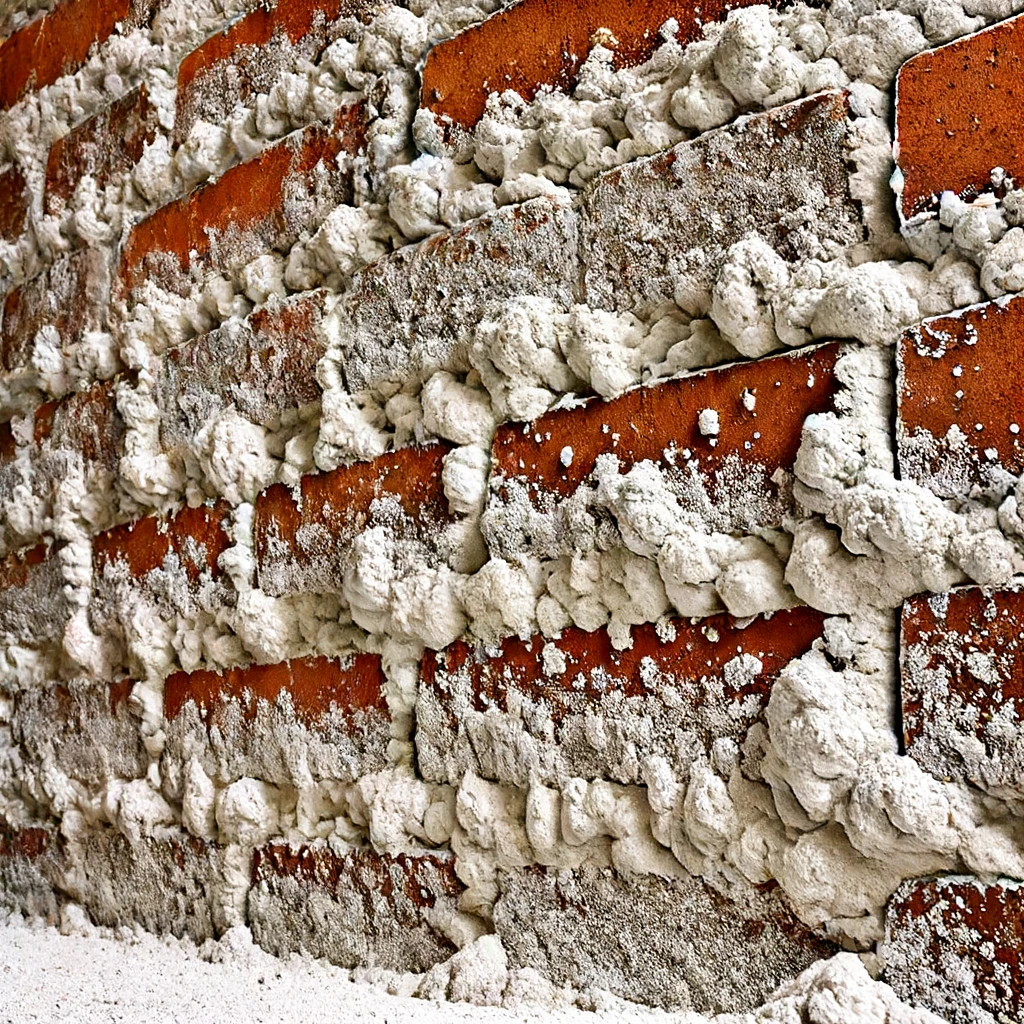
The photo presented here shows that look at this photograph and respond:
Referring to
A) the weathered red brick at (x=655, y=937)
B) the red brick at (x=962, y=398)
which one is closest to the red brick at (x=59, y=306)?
the weathered red brick at (x=655, y=937)

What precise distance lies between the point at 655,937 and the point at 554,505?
348 mm

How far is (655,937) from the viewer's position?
0.84 m

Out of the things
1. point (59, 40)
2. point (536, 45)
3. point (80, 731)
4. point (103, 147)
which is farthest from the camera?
point (59, 40)

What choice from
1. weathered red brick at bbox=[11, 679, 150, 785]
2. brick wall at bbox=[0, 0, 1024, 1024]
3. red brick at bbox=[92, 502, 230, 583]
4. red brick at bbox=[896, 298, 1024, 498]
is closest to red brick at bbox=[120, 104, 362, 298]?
brick wall at bbox=[0, 0, 1024, 1024]

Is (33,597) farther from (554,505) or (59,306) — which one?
(554,505)

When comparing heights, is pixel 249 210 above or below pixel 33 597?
above

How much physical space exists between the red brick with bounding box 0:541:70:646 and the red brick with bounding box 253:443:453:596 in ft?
1.31

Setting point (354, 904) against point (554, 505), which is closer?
point (554, 505)

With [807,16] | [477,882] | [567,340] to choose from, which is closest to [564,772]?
[477,882]

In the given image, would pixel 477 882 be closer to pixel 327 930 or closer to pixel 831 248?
pixel 327 930

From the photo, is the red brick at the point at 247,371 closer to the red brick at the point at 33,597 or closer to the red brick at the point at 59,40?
the red brick at the point at 33,597

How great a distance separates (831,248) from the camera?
819 mm

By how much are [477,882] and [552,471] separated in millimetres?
354

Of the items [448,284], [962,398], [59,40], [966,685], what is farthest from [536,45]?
[59,40]
